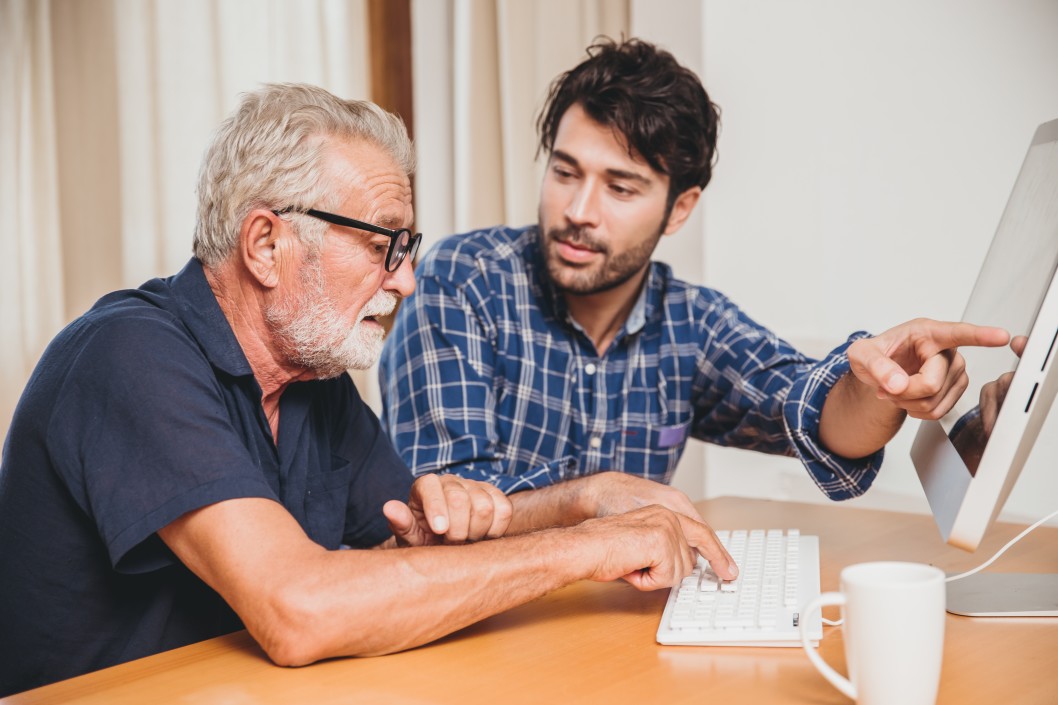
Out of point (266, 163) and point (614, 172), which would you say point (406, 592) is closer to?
point (266, 163)

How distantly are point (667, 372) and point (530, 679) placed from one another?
110 centimetres

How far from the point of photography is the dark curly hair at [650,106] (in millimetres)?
1963

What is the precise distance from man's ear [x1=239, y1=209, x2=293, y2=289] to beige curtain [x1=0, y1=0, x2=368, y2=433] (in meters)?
0.98

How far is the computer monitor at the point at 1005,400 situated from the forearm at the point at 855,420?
0.68 ft

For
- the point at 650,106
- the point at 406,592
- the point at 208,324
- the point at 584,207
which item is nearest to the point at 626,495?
the point at 406,592

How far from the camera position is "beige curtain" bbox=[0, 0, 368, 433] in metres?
2.23

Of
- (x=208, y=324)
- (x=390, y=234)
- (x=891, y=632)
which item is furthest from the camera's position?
(x=390, y=234)

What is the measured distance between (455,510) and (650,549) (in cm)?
28

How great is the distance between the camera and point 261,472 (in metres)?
1.18

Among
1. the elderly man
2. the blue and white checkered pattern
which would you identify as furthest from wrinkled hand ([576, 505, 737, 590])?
the blue and white checkered pattern

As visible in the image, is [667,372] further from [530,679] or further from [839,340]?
[530,679]

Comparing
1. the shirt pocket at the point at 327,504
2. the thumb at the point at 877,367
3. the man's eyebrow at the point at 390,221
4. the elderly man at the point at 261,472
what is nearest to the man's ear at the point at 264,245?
the elderly man at the point at 261,472

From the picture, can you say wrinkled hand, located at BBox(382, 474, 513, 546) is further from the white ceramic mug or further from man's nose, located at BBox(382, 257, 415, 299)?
the white ceramic mug

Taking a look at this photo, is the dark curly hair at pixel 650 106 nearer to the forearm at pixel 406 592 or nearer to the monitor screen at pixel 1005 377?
the monitor screen at pixel 1005 377
